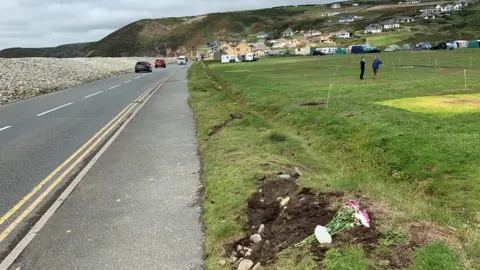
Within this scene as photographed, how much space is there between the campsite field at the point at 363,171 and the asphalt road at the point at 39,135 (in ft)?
12.8

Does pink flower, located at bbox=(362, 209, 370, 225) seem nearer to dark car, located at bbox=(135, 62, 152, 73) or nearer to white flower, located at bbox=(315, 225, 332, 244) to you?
white flower, located at bbox=(315, 225, 332, 244)

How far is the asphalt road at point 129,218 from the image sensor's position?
18.6 ft

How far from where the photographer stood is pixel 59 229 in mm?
6664

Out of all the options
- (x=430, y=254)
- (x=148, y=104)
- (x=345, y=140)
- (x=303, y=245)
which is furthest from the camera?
(x=148, y=104)

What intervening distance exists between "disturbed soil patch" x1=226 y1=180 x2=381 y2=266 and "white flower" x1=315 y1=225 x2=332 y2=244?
80 millimetres

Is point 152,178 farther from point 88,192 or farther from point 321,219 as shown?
point 321,219

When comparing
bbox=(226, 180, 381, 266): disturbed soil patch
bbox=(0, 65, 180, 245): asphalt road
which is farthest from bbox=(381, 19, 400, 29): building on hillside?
bbox=(226, 180, 381, 266): disturbed soil patch

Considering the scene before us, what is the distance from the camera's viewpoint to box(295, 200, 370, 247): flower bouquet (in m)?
5.16

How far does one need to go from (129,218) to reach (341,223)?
3.70m

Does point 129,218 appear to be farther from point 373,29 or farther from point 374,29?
point 373,29

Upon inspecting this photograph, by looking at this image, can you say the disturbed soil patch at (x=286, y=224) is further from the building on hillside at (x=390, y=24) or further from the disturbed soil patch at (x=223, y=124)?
the building on hillside at (x=390, y=24)

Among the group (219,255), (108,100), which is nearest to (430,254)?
(219,255)

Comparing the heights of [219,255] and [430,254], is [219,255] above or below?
below

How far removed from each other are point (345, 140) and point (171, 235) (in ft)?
25.9
